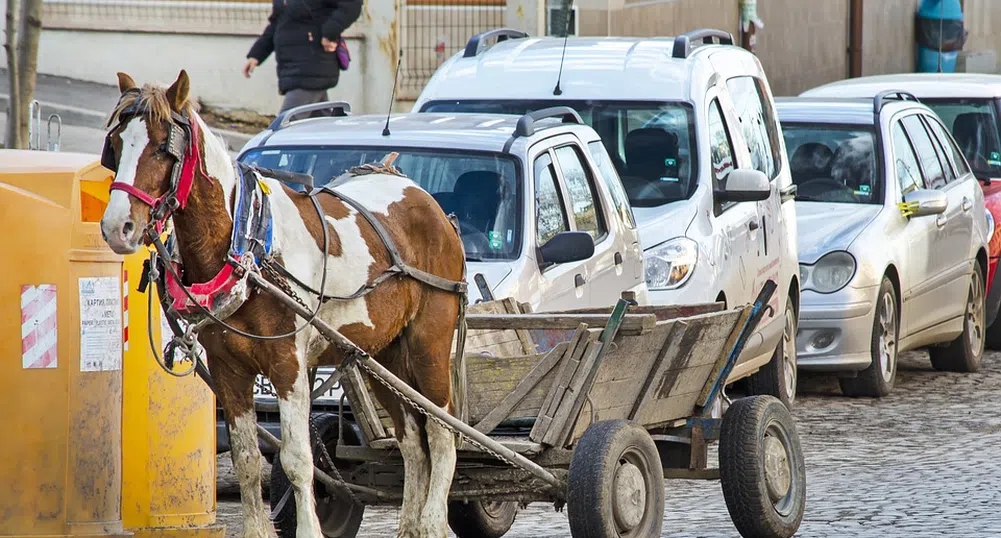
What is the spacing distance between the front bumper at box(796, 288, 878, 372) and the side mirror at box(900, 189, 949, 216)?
0.80 metres

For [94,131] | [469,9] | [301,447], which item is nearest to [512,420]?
[301,447]

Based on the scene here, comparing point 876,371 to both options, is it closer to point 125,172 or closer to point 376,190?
point 376,190

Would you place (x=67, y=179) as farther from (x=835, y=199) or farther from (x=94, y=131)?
(x=94, y=131)

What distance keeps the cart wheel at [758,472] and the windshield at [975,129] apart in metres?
8.16

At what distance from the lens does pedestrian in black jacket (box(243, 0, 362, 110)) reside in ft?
50.9

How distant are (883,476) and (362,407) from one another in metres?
3.49

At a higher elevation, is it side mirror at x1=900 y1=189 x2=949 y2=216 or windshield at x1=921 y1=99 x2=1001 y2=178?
windshield at x1=921 y1=99 x2=1001 y2=178

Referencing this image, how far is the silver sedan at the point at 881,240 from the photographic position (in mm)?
12070

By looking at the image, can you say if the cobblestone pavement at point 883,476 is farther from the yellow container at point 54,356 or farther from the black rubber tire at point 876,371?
the yellow container at point 54,356

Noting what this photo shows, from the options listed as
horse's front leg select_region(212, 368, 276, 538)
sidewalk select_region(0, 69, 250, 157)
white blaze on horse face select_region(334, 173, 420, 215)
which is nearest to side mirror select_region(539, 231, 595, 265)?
white blaze on horse face select_region(334, 173, 420, 215)

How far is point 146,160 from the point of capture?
5.54 m

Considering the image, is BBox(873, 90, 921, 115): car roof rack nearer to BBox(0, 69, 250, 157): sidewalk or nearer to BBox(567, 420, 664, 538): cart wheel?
BBox(567, 420, 664, 538): cart wheel

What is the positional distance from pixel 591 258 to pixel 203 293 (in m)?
3.76

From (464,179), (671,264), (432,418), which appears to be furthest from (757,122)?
(432,418)
